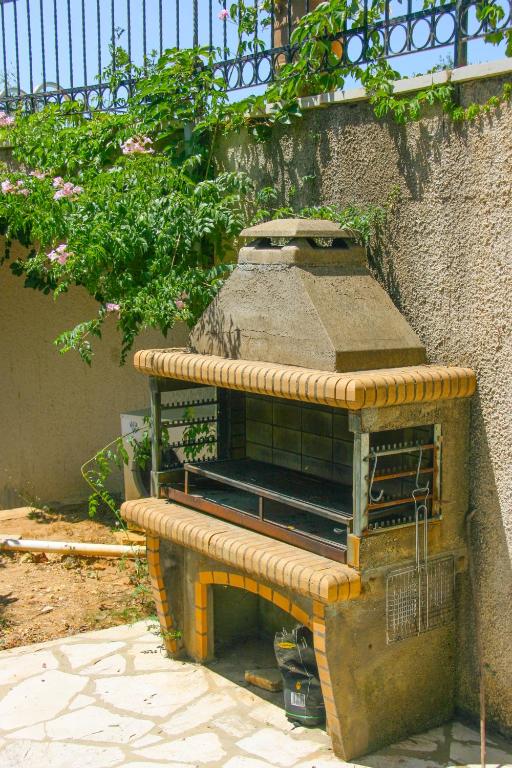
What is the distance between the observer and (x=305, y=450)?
5840 mm

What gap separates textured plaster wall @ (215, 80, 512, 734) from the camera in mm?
4660

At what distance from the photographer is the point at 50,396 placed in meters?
9.21

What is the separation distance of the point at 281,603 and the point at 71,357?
4853mm

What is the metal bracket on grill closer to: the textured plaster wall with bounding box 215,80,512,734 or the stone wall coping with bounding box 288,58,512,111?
the textured plaster wall with bounding box 215,80,512,734

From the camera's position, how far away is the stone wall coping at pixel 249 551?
14.4 feet

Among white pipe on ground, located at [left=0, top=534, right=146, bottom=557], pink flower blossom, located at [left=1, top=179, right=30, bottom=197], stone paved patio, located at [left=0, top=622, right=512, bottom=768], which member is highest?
pink flower blossom, located at [left=1, top=179, right=30, bottom=197]

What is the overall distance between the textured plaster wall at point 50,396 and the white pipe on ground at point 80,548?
61.4 inches

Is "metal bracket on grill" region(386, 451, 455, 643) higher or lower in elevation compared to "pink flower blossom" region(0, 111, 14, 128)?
lower

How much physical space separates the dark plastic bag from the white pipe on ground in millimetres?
2404

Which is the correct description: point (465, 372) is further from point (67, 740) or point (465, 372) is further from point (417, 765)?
point (67, 740)

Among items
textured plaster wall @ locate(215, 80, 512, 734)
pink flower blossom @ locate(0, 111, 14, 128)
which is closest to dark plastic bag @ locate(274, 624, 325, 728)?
textured plaster wall @ locate(215, 80, 512, 734)

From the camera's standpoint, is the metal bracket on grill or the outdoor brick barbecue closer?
the outdoor brick barbecue

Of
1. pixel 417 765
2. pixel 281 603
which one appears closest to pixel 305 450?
pixel 281 603

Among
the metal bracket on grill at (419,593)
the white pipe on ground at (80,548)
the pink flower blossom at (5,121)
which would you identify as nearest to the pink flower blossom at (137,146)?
the pink flower blossom at (5,121)
